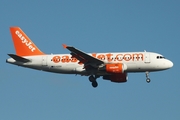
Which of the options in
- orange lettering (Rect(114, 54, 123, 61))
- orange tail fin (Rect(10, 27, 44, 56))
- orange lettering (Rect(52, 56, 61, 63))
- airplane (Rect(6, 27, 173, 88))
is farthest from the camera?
orange tail fin (Rect(10, 27, 44, 56))


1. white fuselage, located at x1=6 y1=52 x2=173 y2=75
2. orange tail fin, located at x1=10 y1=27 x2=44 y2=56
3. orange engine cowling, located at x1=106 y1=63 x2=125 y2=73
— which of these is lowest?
orange engine cowling, located at x1=106 y1=63 x2=125 y2=73

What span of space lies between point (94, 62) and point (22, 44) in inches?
513

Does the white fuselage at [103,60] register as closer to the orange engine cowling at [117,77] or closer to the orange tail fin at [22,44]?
the orange tail fin at [22,44]

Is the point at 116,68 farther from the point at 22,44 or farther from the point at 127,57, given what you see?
the point at 22,44

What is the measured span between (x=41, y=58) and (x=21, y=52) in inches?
168

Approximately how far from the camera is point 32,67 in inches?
2913

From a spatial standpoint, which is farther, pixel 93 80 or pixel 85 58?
pixel 93 80

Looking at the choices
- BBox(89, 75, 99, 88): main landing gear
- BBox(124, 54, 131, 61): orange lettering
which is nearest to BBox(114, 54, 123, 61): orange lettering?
BBox(124, 54, 131, 61): orange lettering

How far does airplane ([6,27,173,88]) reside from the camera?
69438mm

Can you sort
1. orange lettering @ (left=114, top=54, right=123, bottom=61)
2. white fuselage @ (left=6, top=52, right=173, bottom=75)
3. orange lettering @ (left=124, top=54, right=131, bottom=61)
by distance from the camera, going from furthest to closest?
orange lettering @ (left=114, top=54, right=123, bottom=61) < orange lettering @ (left=124, top=54, right=131, bottom=61) < white fuselage @ (left=6, top=52, right=173, bottom=75)

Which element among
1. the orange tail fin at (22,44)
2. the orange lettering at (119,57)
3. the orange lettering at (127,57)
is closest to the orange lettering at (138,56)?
the orange lettering at (127,57)

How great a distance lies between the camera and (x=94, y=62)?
70.2 metres

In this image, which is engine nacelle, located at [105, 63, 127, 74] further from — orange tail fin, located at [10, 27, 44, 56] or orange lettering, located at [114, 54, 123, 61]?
orange tail fin, located at [10, 27, 44, 56]

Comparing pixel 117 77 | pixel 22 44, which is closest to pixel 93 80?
pixel 117 77
